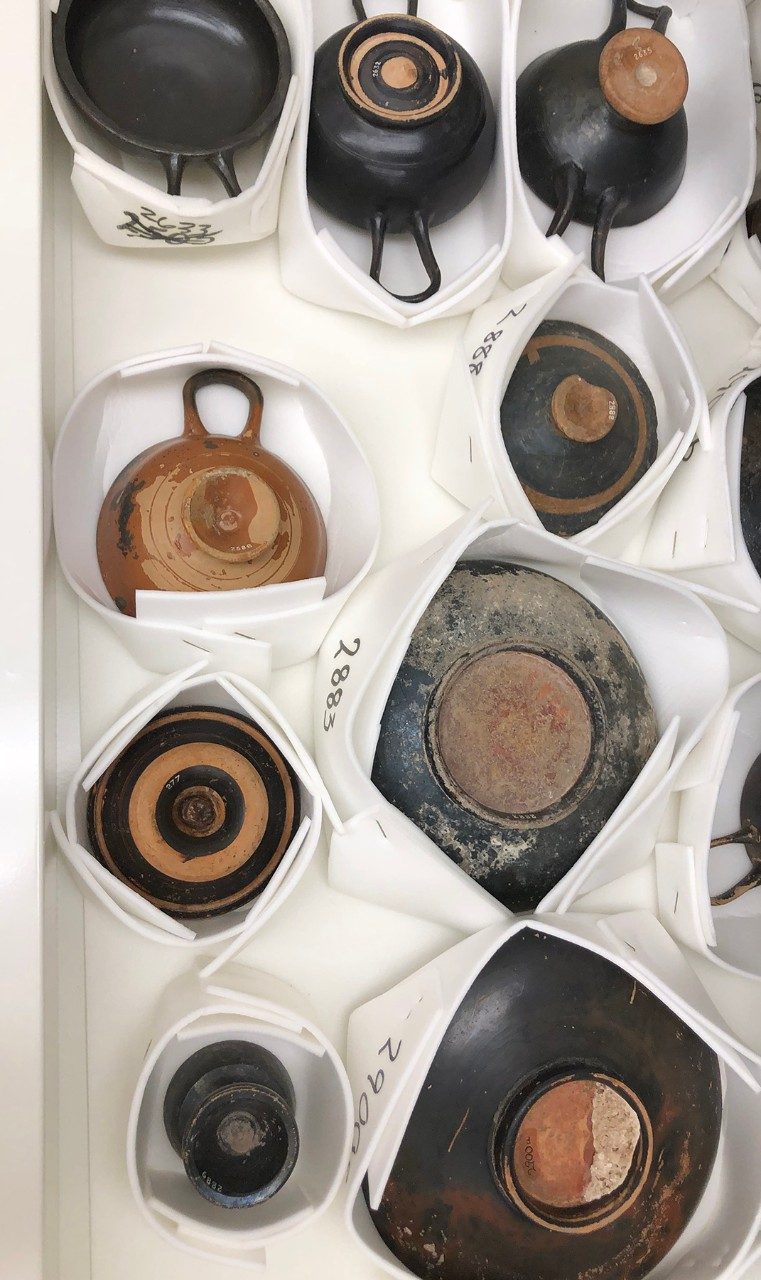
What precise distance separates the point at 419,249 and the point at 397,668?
534 mm

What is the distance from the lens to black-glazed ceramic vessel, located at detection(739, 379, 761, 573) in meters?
1.31

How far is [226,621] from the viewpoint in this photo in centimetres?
111

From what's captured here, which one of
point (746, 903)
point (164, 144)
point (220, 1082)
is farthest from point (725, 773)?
point (164, 144)

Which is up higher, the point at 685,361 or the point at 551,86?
the point at 551,86

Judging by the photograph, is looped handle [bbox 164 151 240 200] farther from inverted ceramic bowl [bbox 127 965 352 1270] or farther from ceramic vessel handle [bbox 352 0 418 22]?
inverted ceramic bowl [bbox 127 965 352 1270]

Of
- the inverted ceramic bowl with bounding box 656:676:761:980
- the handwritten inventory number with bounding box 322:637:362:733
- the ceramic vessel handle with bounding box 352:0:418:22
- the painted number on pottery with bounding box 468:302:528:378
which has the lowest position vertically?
the inverted ceramic bowl with bounding box 656:676:761:980

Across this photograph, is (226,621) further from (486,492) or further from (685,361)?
(685,361)

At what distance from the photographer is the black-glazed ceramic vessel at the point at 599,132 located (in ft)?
3.94

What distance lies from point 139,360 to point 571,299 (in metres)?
0.52

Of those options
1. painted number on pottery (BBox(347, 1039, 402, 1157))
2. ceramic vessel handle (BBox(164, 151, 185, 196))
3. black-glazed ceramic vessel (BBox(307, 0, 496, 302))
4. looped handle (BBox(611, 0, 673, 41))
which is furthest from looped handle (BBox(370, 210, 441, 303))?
painted number on pottery (BBox(347, 1039, 402, 1157))

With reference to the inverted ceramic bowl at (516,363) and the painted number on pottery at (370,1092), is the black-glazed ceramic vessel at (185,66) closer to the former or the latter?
the inverted ceramic bowl at (516,363)

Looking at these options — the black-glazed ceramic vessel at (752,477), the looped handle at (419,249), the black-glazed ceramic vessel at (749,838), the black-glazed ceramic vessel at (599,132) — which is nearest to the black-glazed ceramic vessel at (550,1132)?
the black-glazed ceramic vessel at (749,838)

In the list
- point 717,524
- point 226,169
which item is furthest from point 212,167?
point 717,524

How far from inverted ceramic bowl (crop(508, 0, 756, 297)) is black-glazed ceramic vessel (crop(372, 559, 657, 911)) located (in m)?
0.53
